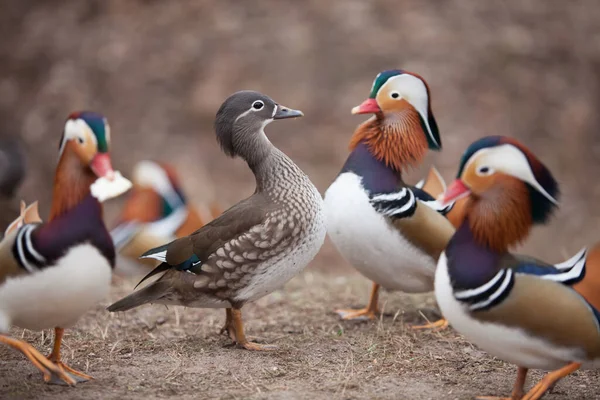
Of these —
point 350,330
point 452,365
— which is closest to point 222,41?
point 350,330

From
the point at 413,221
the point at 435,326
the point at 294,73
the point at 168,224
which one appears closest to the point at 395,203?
the point at 413,221

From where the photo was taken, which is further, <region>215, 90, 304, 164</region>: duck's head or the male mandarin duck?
<region>215, 90, 304, 164</region>: duck's head

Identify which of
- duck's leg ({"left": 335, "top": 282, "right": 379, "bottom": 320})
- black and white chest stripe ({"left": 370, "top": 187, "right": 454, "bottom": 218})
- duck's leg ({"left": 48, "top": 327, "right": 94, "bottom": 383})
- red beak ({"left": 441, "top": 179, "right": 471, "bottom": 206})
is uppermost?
black and white chest stripe ({"left": 370, "top": 187, "right": 454, "bottom": 218})

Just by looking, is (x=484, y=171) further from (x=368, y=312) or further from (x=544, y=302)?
(x=368, y=312)

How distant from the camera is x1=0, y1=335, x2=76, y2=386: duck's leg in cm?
271

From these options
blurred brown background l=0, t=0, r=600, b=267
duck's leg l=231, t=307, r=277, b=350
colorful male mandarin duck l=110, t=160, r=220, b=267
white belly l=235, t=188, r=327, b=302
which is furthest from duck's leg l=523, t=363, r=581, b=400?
blurred brown background l=0, t=0, r=600, b=267

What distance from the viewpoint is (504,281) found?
8.27 feet

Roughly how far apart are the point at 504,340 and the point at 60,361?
1.75 m

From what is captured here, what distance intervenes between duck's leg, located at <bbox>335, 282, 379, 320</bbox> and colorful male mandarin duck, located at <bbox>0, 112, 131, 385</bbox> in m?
1.69

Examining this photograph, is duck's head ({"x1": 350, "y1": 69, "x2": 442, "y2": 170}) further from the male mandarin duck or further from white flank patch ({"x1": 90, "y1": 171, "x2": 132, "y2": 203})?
the male mandarin duck

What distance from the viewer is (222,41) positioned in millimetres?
10359

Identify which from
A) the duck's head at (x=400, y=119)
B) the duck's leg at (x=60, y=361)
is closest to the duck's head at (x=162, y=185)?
the duck's head at (x=400, y=119)

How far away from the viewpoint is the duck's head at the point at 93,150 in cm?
271

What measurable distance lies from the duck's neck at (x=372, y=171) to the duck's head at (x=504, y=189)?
43.0 inches
